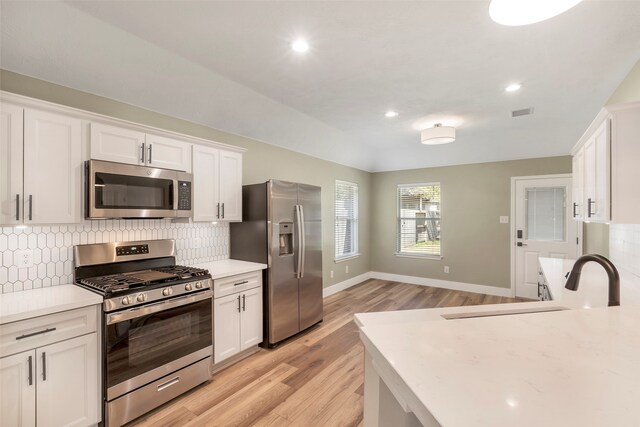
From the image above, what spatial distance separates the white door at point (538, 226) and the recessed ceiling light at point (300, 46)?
4.56 m

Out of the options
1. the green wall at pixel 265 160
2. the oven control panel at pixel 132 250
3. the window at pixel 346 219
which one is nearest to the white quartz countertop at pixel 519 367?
the oven control panel at pixel 132 250

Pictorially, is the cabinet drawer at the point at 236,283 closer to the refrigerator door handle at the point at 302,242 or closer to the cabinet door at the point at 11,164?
the refrigerator door handle at the point at 302,242

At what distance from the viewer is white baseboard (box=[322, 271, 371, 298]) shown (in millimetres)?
5301

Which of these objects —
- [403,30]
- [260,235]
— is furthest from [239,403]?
Result: [403,30]

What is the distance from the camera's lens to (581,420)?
577 millimetres

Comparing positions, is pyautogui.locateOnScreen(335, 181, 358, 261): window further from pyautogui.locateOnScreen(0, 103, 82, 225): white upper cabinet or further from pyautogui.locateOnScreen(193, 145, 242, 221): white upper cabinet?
A: pyautogui.locateOnScreen(0, 103, 82, 225): white upper cabinet

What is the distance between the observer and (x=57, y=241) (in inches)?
90.7

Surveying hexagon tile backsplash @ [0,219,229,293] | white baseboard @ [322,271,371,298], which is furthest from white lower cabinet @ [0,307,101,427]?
white baseboard @ [322,271,371,298]

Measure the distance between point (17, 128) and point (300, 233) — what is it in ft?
8.23

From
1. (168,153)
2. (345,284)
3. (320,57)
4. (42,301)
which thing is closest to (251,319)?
(42,301)

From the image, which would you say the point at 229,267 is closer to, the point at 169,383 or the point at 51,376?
the point at 169,383

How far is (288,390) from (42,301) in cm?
190

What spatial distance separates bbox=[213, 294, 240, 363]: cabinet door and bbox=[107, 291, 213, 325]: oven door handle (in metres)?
0.24

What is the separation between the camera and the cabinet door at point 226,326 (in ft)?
9.10
